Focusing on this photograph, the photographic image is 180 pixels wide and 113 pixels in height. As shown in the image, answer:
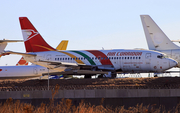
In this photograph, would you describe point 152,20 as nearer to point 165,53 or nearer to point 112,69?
point 165,53

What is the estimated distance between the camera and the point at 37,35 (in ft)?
164

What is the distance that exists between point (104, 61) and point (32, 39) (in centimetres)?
1317

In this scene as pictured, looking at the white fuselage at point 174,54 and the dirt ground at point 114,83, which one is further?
the white fuselage at point 174,54

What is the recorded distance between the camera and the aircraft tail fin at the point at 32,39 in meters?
49.5

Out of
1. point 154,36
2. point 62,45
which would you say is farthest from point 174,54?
point 62,45

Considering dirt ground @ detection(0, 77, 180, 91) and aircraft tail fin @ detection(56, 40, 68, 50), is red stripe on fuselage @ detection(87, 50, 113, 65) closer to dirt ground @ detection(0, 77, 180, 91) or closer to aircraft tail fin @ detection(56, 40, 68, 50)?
dirt ground @ detection(0, 77, 180, 91)

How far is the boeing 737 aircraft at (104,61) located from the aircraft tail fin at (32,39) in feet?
3.44

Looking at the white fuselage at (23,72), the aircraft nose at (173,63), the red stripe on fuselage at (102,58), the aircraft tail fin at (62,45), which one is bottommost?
the white fuselage at (23,72)

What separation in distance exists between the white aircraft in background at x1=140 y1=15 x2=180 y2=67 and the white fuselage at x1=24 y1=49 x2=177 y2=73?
13.3 ft

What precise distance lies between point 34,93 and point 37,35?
81.8ft

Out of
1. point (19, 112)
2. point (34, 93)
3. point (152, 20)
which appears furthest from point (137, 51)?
point (19, 112)

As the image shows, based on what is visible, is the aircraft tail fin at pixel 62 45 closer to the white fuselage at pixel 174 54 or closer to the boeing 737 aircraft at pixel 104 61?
the boeing 737 aircraft at pixel 104 61

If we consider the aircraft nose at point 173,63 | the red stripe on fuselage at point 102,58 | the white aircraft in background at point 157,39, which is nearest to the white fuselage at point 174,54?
the white aircraft in background at point 157,39

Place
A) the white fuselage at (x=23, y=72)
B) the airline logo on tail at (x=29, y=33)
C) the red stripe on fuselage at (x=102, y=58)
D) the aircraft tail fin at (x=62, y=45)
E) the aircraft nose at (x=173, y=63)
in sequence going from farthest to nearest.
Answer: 1. the aircraft tail fin at (x=62, y=45)
2. the white fuselage at (x=23, y=72)
3. the airline logo on tail at (x=29, y=33)
4. the red stripe on fuselage at (x=102, y=58)
5. the aircraft nose at (x=173, y=63)
